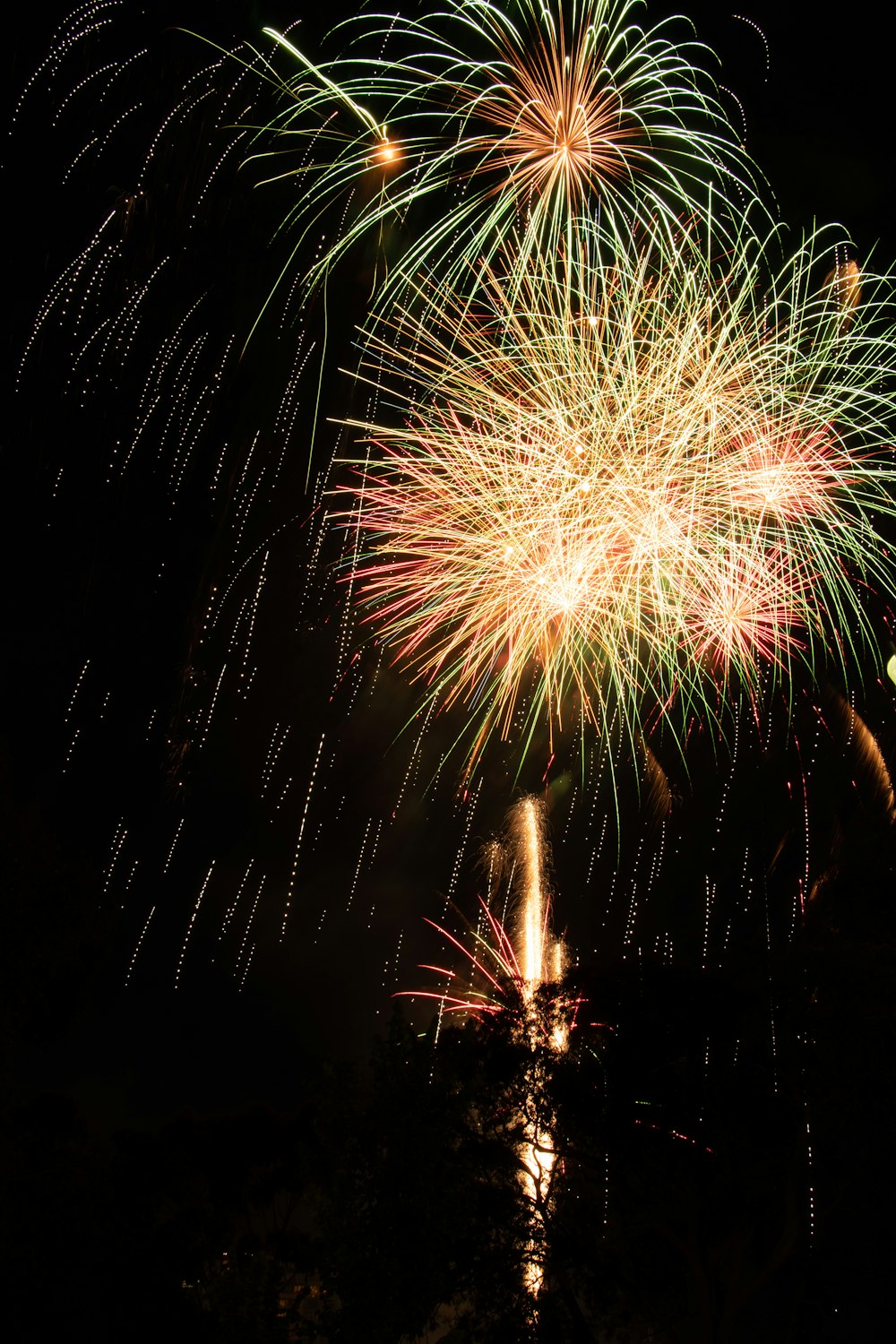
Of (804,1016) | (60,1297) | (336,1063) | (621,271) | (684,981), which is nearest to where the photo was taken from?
(336,1063)

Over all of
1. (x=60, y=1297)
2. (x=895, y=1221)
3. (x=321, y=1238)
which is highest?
(x=895, y=1221)

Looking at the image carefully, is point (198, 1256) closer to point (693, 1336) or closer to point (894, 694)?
point (693, 1336)

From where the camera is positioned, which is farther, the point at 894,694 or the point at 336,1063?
the point at 894,694

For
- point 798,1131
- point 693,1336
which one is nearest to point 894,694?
point 798,1131

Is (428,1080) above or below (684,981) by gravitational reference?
below

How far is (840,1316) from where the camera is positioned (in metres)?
18.2

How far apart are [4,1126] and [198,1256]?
1172 centimetres

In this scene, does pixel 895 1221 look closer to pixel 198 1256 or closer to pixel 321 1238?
pixel 321 1238

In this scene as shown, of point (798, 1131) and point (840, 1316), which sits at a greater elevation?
point (798, 1131)

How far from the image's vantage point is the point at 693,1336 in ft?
62.4

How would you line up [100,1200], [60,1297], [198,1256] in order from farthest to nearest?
[198,1256] → [100,1200] → [60,1297]

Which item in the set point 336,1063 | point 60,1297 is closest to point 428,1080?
point 336,1063

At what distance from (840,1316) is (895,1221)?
1.86 metres

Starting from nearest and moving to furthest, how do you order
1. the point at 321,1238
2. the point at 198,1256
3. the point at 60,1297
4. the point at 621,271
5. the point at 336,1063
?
1. the point at 321,1238
2. the point at 336,1063
3. the point at 621,271
4. the point at 60,1297
5. the point at 198,1256
